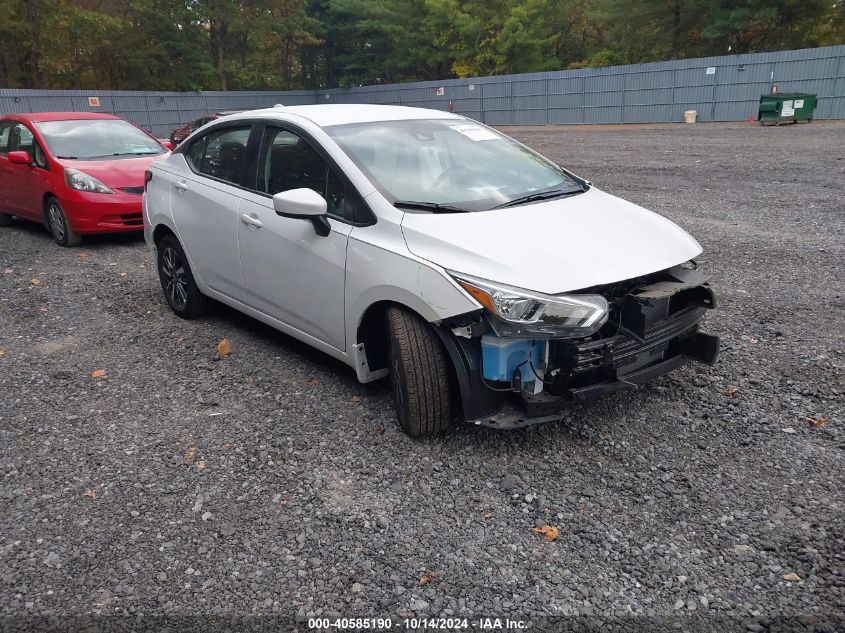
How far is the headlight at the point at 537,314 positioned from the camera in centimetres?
307

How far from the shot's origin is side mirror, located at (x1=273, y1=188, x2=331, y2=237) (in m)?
3.66

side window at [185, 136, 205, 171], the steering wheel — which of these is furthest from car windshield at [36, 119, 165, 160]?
the steering wheel

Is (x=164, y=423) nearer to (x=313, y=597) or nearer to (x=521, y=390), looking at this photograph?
(x=313, y=597)

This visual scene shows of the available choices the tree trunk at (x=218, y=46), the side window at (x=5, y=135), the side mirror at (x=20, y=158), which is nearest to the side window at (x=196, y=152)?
the side mirror at (x=20, y=158)

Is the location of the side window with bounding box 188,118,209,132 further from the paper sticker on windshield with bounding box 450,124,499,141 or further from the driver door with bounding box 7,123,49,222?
the paper sticker on windshield with bounding box 450,124,499,141

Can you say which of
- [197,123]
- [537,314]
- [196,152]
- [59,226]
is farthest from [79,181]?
[197,123]

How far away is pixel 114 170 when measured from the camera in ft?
27.5

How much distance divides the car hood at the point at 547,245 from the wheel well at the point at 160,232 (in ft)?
9.34

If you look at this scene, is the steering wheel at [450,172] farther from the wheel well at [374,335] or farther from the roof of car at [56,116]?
the roof of car at [56,116]

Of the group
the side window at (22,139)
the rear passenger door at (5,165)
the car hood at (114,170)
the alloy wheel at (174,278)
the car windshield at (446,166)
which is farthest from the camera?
the rear passenger door at (5,165)

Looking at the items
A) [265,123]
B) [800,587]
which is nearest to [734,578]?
[800,587]

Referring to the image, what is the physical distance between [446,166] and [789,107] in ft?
76.0

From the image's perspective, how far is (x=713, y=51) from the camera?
37.6m

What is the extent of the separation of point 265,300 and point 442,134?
1.63m
